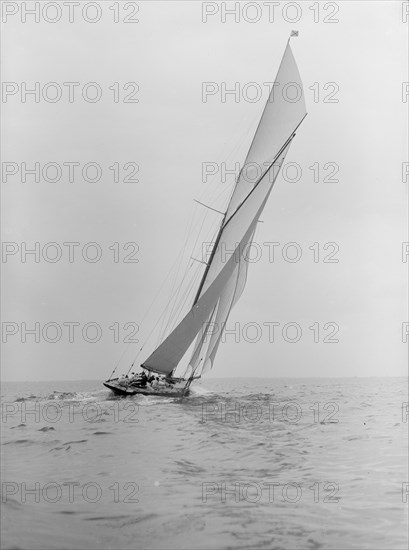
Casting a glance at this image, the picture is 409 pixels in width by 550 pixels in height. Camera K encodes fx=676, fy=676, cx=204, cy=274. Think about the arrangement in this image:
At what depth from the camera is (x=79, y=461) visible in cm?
1237

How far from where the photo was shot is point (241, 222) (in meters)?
31.6

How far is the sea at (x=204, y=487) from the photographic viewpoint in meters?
7.68

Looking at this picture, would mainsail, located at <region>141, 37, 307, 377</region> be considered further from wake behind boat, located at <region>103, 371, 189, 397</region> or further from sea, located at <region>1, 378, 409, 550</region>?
sea, located at <region>1, 378, 409, 550</region>

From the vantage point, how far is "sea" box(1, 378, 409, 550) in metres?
7.68

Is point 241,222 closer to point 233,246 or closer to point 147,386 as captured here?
point 233,246

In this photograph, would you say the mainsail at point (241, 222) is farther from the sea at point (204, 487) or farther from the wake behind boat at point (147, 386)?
the sea at point (204, 487)

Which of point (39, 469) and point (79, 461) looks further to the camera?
point (79, 461)

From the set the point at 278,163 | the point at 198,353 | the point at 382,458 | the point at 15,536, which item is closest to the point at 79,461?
the point at 15,536

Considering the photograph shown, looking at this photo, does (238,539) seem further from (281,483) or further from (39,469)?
(39,469)

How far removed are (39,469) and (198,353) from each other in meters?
20.9

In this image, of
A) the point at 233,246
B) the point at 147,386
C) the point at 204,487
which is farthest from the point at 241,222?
the point at 204,487

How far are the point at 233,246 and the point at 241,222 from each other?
121 cm

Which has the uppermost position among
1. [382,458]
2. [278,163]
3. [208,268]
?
[278,163]

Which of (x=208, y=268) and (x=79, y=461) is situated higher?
(x=208, y=268)
